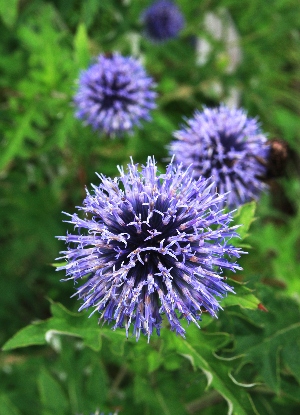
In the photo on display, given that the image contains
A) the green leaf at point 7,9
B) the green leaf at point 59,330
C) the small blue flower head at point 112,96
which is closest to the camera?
the green leaf at point 59,330

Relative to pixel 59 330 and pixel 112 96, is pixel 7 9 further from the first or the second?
pixel 59 330

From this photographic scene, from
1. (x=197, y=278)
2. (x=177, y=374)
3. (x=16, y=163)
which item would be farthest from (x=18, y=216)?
(x=197, y=278)

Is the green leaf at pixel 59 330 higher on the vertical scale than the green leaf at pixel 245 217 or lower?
lower

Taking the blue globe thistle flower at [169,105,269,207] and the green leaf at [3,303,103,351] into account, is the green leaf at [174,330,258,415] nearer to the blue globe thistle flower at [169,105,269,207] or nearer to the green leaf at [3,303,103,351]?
the green leaf at [3,303,103,351]

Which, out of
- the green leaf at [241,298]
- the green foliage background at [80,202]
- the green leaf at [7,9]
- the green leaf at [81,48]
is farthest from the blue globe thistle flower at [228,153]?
the green leaf at [7,9]

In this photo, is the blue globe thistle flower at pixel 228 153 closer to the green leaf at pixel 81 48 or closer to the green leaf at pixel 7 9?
the green leaf at pixel 81 48

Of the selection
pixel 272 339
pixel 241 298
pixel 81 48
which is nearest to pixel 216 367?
pixel 241 298

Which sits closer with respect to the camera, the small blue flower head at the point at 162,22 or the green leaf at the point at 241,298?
the green leaf at the point at 241,298

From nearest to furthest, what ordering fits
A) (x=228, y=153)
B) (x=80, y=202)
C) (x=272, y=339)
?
1. (x=272, y=339)
2. (x=228, y=153)
3. (x=80, y=202)
